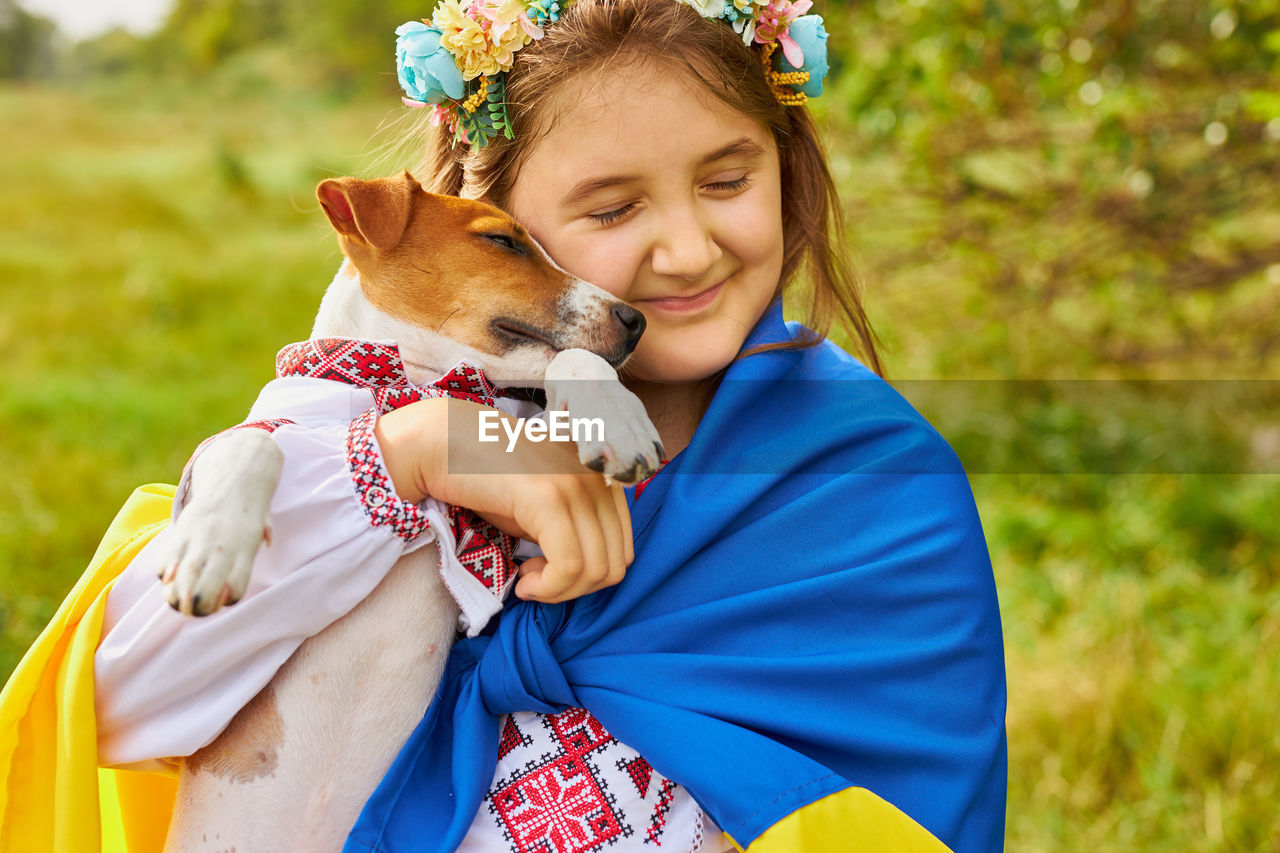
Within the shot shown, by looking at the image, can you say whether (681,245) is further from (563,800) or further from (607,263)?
(563,800)

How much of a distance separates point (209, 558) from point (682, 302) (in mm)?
934

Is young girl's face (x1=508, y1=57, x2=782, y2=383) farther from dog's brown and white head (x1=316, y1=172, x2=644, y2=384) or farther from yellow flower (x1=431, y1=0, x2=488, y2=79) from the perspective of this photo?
yellow flower (x1=431, y1=0, x2=488, y2=79)

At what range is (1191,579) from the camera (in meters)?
4.26

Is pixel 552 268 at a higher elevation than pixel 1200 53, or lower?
higher

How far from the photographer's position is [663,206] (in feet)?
5.71

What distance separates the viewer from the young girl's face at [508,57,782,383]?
1.71 m

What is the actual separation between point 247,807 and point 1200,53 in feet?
15.3

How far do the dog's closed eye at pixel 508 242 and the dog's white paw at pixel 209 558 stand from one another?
2.28ft

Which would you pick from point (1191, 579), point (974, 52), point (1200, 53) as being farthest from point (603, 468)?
point (1200, 53)

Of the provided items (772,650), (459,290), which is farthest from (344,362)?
(772,650)

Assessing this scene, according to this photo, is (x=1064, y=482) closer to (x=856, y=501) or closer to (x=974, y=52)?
(x=974, y=52)

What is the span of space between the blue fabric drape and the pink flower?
2.11 feet

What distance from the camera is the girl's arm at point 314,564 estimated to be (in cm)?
141

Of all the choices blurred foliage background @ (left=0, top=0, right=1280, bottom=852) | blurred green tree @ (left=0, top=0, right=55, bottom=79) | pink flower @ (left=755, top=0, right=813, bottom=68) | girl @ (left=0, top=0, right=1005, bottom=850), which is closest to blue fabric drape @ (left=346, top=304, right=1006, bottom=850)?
girl @ (left=0, top=0, right=1005, bottom=850)
